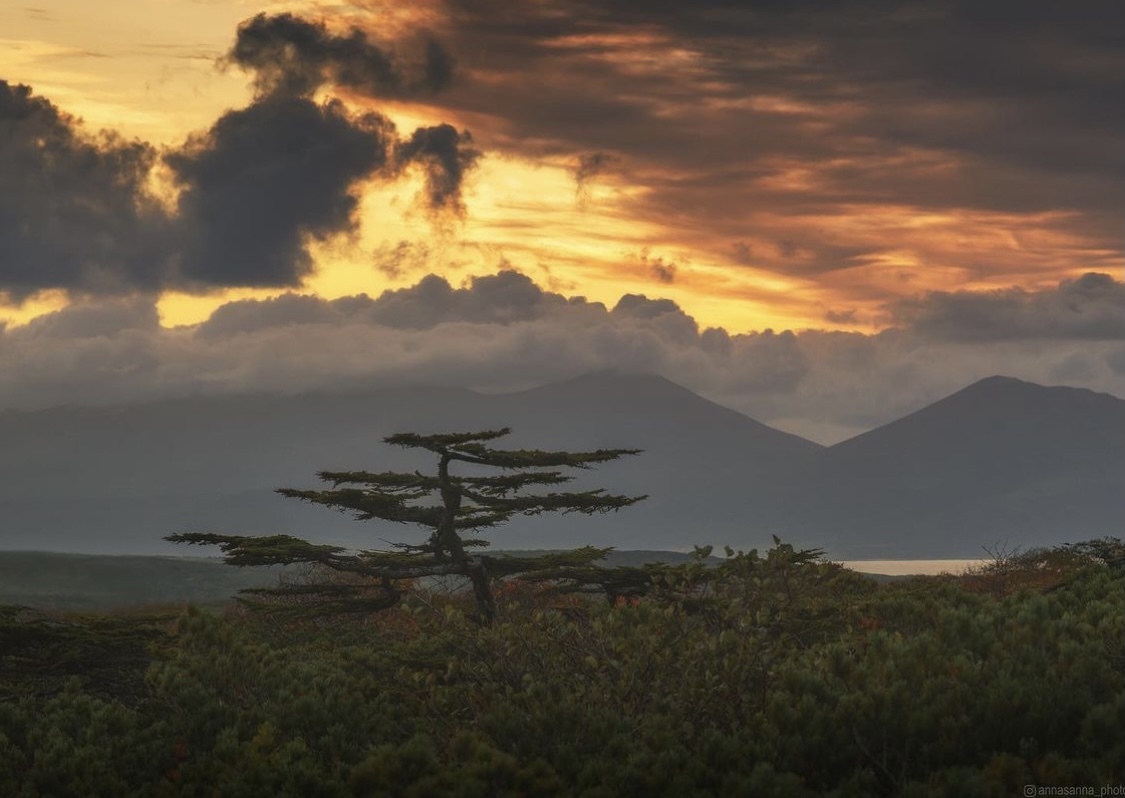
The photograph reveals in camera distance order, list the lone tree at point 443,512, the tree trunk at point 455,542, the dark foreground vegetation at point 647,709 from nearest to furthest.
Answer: the dark foreground vegetation at point 647,709, the lone tree at point 443,512, the tree trunk at point 455,542

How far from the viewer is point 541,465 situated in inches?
1422

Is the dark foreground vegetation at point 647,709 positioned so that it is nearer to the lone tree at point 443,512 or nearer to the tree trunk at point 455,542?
the lone tree at point 443,512

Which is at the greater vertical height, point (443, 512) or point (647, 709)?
point (443, 512)

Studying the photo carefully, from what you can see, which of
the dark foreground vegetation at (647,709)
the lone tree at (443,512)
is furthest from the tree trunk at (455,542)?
the dark foreground vegetation at (647,709)

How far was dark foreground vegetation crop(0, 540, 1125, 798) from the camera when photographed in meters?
15.2

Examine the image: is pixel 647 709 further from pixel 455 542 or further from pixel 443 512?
pixel 443 512

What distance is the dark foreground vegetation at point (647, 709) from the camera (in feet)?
49.8

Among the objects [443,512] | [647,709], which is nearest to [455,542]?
[443,512]

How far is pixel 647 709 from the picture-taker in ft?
61.5

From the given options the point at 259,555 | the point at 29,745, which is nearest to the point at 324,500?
the point at 259,555

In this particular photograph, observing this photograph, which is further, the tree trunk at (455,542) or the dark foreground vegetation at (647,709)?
the tree trunk at (455,542)

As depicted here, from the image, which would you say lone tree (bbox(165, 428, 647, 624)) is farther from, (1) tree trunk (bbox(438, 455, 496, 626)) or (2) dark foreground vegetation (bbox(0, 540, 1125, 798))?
(2) dark foreground vegetation (bbox(0, 540, 1125, 798))

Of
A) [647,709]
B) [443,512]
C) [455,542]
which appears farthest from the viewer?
[443,512]

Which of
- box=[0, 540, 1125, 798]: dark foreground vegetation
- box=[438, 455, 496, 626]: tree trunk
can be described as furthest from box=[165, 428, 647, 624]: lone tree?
box=[0, 540, 1125, 798]: dark foreground vegetation
